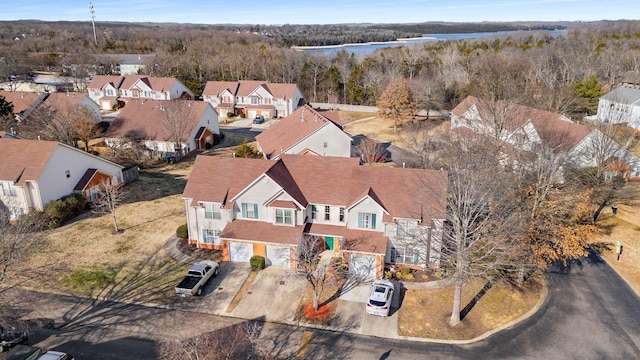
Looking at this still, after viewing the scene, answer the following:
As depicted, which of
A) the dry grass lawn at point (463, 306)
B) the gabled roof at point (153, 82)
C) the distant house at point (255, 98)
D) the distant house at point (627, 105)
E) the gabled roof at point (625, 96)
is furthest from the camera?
the gabled roof at point (153, 82)

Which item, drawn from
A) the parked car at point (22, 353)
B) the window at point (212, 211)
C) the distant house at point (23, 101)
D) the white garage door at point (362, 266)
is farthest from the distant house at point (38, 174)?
the distant house at point (23, 101)

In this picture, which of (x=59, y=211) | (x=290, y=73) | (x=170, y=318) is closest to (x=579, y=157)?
(x=170, y=318)

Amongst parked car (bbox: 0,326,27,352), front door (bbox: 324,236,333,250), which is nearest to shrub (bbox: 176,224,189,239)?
front door (bbox: 324,236,333,250)

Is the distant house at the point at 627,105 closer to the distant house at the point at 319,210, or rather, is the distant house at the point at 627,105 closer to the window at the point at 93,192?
the distant house at the point at 319,210

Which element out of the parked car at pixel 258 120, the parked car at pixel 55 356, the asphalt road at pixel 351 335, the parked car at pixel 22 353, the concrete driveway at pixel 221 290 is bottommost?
the asphalt road at pixel 351 335

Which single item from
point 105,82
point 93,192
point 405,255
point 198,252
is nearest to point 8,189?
point 93,192

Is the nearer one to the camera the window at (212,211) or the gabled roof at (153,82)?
the window at (212,211)

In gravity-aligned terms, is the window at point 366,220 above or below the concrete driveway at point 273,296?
above

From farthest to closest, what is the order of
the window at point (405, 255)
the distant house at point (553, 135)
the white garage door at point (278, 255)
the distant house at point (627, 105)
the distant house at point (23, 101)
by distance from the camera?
1. the distant house at point (23, 101)
2. the distant house at point (627, 105)
3. the distant house at point (553, 135)
4. the white garage door at point (278, 255)
5. the window at point (405, 255)
